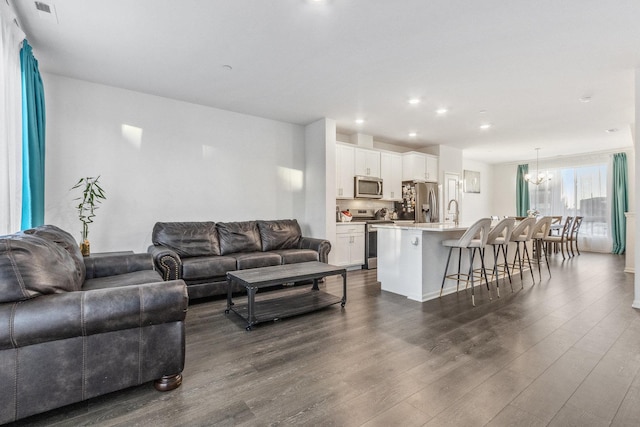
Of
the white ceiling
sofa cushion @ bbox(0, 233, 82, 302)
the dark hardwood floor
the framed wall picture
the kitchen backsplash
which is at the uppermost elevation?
the white ceiling

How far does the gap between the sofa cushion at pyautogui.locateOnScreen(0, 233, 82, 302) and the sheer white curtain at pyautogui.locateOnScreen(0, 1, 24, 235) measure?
916 millimetres

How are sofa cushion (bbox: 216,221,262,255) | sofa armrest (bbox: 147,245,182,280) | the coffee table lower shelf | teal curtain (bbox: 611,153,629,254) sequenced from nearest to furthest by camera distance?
1. the coffee table lower shelf
2. sofa armrest (bbox: 147,245,182,280)
3. sofa cushion (bbox: 216,221,262,255)
4. teal curtain (bbox: 611,153,629,254)

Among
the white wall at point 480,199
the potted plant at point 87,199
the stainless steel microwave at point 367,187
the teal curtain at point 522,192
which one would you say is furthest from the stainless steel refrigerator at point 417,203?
the potted plant at point 87,199

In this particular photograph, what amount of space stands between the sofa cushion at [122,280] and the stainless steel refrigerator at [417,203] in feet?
17.6

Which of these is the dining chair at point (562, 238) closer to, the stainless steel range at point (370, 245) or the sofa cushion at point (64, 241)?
the stainless steel range at point (370, 245)

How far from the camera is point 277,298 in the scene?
3703 mm

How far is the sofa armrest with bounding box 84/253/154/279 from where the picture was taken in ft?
9.82

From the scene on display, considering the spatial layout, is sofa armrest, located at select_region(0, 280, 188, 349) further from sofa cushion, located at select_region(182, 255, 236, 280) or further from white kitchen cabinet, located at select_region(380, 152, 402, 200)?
white kitchen cabinet, located at select_region(380, 152, 402, 200)

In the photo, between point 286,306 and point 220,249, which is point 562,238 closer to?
point 286,306

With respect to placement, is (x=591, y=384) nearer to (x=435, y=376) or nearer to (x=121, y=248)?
(x=435, y=376)

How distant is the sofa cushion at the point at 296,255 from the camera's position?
14.5 ft

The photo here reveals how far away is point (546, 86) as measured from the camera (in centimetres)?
394

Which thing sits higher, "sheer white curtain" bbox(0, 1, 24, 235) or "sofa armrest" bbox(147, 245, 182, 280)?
"sheer white curtain" bbox(0, 1, 24, 235)

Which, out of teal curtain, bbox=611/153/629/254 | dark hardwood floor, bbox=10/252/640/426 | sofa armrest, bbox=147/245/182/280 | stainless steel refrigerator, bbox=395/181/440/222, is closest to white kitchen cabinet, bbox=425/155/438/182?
stainless steel refrigerator, bbox=395/181/440/222
